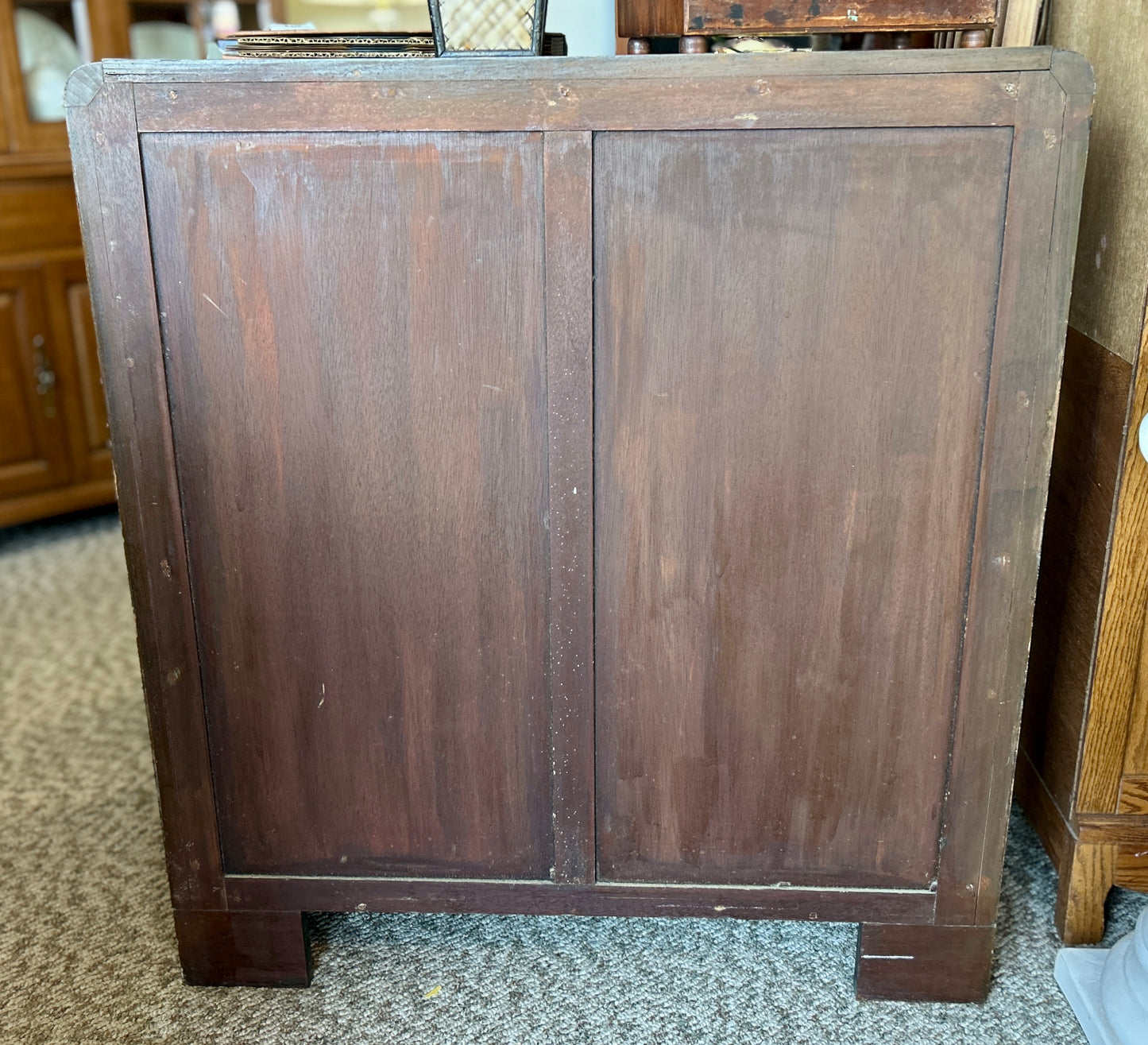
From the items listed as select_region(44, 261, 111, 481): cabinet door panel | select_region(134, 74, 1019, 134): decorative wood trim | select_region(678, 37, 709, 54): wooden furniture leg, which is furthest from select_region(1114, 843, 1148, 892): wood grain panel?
select_region(44, 261, 111, 481): cabinet door panel

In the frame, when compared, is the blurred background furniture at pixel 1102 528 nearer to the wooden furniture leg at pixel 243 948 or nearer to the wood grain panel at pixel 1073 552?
the wood grain panel at pixel 1073 552

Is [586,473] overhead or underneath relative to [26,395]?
overhead

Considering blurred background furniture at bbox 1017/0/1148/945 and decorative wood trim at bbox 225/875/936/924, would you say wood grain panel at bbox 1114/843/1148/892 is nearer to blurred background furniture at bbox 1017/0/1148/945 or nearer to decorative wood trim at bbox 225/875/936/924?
blurred background furniture at bbox 1017/0/1148/945

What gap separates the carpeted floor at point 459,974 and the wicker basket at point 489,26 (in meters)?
1.01

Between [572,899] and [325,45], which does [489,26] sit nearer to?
[325,45]

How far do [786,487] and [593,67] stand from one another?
43 cm

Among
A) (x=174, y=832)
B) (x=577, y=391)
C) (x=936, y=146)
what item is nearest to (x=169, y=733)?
(x=174, y=832)

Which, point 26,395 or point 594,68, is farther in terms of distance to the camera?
point 26,395

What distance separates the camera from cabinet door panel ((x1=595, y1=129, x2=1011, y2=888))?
1059mm

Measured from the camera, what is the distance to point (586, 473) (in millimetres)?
1149

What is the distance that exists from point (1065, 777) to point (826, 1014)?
1.32 ft

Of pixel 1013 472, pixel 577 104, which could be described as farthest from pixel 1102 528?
pixel 577 104

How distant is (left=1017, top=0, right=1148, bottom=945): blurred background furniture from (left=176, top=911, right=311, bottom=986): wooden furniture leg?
2.98 ft

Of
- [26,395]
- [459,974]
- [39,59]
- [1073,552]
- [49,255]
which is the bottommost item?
[459,974]
